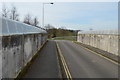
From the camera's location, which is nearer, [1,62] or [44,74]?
[1,62]

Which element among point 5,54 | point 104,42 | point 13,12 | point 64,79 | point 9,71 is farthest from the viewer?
point 13,12

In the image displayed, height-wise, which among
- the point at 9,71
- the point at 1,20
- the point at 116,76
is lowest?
the point at 116,76

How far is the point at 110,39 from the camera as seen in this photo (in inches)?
946

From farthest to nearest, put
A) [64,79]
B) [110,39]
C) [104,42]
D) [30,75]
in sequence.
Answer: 1. [104,42]
2. [110,39]
3. [30,75]
4. [64,79]

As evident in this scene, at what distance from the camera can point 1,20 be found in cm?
778

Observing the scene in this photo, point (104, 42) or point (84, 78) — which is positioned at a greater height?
point (104, 42)

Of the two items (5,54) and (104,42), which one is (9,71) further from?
(104,42)

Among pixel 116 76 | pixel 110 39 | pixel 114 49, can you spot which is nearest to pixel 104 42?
pixel 110 39

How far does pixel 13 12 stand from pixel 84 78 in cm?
4607

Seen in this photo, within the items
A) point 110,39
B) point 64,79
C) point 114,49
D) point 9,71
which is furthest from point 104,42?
point 9,71

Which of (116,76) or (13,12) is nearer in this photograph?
(116,76)

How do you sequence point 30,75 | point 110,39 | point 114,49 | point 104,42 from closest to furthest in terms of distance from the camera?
point 30,75 → point 114,49 → point 110,39 → point 104,42

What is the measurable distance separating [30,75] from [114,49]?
1336cm

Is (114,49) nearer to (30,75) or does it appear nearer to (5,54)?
(30,75)
